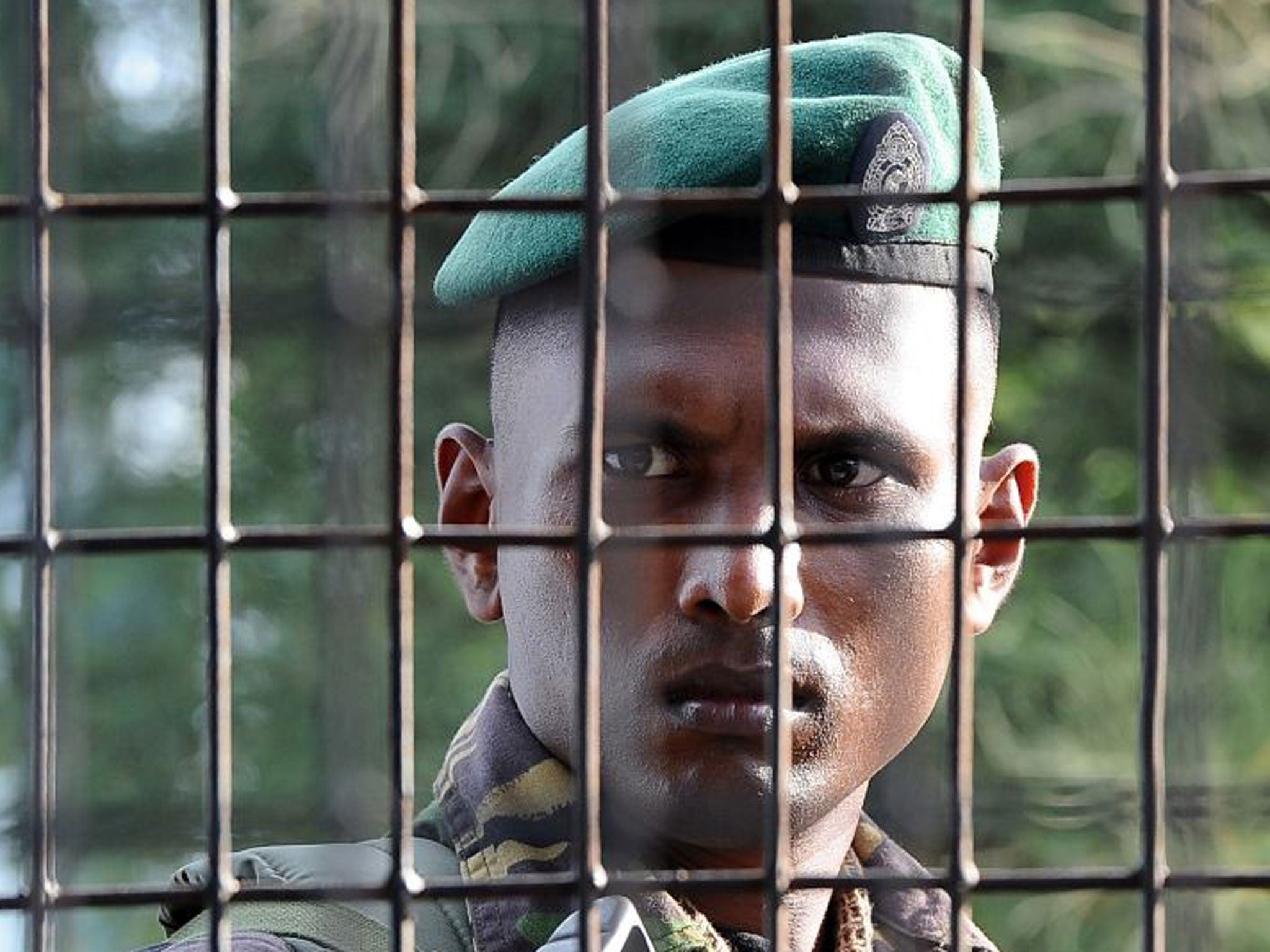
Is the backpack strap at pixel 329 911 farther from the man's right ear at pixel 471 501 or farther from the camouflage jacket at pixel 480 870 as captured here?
the man's right ear at pixel 471 501

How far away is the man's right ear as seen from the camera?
3.07 ft

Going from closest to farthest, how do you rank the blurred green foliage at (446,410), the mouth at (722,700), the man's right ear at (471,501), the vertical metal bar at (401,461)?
the vertical metal bar at (401,461) → the mouth at (722,700) → the man's right ear at (471,501) → the blurred green foliage at (446,410)

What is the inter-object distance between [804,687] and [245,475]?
8.14ft

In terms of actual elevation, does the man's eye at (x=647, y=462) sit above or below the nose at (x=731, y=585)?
above

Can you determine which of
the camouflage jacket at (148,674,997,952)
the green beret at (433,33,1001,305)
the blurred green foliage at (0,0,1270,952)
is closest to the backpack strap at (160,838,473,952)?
the camouflage jacket at (148,674,997,952)

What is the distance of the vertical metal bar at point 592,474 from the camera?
646 millimetres

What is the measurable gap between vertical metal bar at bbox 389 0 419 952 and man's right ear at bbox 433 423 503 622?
26 centimetres

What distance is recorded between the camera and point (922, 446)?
32.8 inches

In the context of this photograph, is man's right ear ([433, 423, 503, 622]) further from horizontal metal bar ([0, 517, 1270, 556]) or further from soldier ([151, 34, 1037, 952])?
horizontal metal bar ([0, 517, 1270, 556])

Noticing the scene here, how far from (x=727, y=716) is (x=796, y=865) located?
14 centimetres

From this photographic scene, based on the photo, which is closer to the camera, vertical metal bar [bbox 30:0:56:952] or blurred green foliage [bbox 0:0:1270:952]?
vertical metal bar [bbox 30:0:56:952]

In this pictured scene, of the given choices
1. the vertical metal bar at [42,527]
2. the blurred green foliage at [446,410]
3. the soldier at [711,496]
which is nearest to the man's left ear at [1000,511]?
the soldier at [711,496]

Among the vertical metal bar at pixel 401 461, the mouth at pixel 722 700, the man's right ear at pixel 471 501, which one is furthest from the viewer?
the man's right ear at pixel 471 501

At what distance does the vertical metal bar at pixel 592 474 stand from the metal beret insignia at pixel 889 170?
158mm
